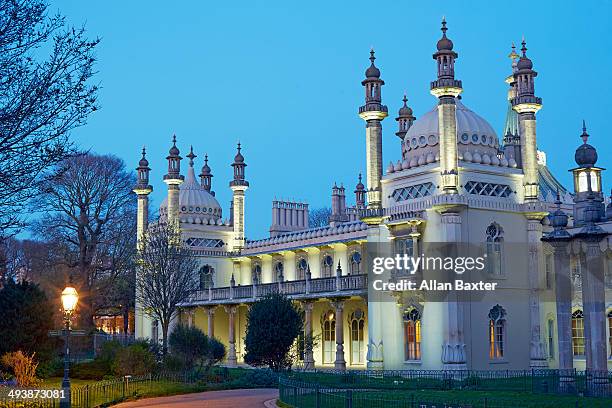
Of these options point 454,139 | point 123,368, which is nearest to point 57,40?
point 123,368

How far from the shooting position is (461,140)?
37.9 m

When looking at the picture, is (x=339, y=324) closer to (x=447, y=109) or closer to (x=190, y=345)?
(x=190, y=345)

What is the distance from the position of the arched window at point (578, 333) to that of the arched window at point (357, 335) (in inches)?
441

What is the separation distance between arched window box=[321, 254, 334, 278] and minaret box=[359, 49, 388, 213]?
985cm

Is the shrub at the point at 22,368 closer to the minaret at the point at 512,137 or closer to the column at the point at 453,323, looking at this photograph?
the column at the point at 453,323

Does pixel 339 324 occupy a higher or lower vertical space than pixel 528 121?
lower

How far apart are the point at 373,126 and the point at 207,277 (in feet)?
61.9

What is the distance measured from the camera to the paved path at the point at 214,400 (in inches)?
957

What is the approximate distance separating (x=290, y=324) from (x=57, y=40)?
2012cm

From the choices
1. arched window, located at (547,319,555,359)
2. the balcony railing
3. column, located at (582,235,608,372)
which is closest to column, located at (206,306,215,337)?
the balcony railing

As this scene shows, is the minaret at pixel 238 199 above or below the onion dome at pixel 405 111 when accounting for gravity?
below

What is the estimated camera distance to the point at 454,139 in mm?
36250

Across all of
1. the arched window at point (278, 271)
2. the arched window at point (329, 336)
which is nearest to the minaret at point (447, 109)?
the arched window at point (329, 336)

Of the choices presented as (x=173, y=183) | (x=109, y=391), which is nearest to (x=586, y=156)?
(x=109, y=391)
